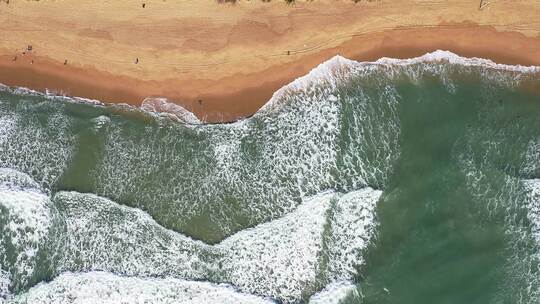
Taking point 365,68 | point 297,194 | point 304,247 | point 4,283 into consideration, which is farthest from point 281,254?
point 4,283

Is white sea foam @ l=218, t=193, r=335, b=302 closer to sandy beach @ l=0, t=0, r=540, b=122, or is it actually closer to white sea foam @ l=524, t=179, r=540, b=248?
sandy beach @ l=0, t=0, r=540, b=122

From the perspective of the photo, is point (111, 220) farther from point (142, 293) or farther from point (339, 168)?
point (339, 168)

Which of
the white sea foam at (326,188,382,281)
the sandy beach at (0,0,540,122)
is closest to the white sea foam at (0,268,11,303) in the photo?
the sandy beach at (0,0,540,122)

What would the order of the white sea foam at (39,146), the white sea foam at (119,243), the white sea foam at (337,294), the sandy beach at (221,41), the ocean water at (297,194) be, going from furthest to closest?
the white sea foam at (39,146) → the sandy beach at (221,41) → the white sea foam at (119,243) → the ocean water at (297,194) → the white sea foam at (337,294)

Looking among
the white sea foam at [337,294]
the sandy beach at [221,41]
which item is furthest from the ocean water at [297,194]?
the sandy beach at [221,41]

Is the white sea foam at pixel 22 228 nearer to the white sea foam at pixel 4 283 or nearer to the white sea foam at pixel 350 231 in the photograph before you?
the white sea foam at pixel 4 283

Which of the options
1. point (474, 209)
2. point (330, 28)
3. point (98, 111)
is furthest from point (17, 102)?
point (474, 209)

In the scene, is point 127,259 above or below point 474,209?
below
